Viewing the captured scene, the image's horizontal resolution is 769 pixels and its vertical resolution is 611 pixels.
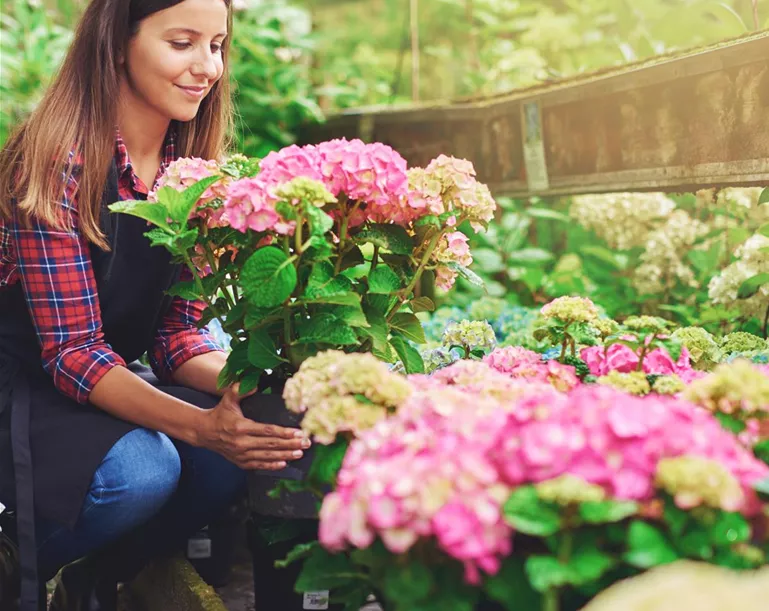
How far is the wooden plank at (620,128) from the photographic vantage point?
6.88ft

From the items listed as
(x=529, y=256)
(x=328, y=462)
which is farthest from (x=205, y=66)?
(x=529, y=256)

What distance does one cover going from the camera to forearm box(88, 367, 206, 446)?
160 centimetres

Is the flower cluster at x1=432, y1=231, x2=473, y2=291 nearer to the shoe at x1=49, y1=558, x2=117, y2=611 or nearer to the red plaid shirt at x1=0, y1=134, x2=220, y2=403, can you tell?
the red plaid shirt at x1=0, y1=134, x2=220, y2=403

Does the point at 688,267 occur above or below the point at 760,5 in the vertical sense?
below

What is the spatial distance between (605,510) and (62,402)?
1.21 metres

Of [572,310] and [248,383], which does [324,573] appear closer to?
[248,383]

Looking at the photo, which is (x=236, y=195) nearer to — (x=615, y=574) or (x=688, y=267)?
(x=615, y=574)

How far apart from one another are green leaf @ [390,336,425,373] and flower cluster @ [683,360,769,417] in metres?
0.55

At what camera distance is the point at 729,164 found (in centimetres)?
215

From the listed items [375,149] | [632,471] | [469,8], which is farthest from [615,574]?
[469,8]

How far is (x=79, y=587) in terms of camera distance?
1.96 m

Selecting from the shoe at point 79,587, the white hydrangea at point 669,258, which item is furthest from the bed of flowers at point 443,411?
the white hydrangea at point 669,258

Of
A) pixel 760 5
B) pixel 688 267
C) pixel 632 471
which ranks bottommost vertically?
pixel 688 267

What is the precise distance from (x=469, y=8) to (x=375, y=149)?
3.93m
